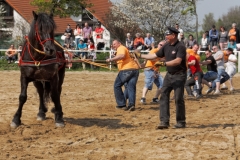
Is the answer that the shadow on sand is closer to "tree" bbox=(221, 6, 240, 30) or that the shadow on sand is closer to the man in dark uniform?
the man in dark uniform

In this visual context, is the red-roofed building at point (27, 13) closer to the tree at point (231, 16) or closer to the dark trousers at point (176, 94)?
the tree at point (231, 16)

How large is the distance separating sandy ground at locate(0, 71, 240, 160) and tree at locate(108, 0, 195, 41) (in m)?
25.2

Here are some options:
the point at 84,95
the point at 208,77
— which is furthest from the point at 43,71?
the point at 208,77

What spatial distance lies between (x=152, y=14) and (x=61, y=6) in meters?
8.57

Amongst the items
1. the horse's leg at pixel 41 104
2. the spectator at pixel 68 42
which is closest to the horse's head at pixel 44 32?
the horse's leg at pixel 41 104

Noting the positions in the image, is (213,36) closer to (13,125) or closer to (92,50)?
(92,50)

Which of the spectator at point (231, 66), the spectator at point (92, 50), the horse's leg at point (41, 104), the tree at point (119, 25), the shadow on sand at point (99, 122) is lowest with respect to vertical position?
the shadow on sand at point (99, 122)

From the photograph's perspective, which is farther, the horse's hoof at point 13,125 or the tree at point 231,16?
the tree at point 231,16

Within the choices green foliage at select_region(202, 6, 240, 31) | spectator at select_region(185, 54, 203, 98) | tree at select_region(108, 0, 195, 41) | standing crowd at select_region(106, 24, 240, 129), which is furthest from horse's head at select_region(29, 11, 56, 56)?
green foliage at select_region(202, 6, 240, 31)

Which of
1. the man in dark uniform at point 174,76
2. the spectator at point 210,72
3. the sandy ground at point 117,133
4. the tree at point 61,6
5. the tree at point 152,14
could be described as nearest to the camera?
the sandy ground at point 117,133

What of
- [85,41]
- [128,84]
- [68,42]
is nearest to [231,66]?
[128,84]

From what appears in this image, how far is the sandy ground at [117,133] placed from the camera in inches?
304

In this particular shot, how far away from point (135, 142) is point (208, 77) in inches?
333

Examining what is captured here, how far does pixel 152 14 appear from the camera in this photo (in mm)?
40344
